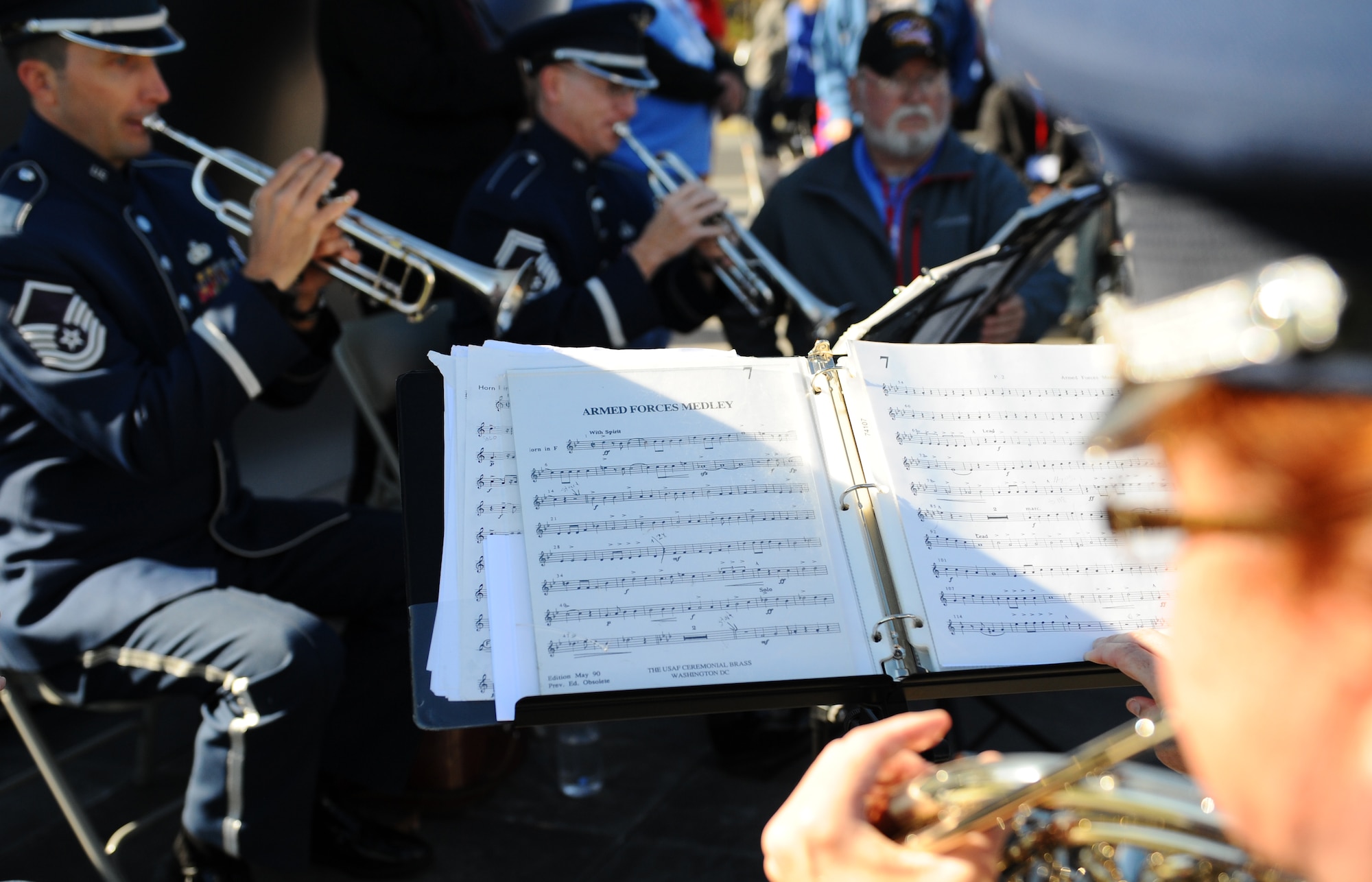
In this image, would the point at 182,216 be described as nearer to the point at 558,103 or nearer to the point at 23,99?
the point at 23,99

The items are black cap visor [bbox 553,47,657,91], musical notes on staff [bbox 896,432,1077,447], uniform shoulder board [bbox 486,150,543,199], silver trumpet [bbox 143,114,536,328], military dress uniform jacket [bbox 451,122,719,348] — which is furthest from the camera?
black cap visor [bbox 553,47,657,91]

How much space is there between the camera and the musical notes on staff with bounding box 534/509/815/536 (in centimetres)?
131

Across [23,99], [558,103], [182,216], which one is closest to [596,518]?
[182,216]

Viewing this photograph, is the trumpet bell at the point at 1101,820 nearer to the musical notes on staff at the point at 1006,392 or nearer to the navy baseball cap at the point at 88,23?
the musical notes on staff at the point at 1006,392

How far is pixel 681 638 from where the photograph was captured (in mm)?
1275

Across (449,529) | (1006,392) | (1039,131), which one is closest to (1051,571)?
(1006,392)

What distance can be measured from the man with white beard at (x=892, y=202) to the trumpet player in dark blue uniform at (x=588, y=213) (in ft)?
0.86

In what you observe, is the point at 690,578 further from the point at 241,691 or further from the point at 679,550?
the point at 241,691

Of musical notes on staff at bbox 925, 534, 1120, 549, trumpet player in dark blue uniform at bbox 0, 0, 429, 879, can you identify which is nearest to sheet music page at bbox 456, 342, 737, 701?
musical notes on staff at bbox 925, 534, 1120, 549

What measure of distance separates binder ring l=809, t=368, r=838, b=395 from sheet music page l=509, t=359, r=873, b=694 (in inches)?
1.0

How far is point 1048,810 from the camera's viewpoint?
881 mm

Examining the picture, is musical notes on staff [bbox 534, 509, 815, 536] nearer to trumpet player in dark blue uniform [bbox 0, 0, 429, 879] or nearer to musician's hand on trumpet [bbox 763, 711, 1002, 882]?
musician's hand on trumpet [bbox 763, 711, 1002, 882]

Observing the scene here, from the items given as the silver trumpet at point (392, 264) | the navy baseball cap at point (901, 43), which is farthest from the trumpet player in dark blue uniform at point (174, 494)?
the navy baseball cap at point (901, 43)

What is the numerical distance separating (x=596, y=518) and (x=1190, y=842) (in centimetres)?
70
